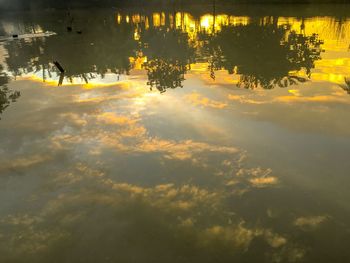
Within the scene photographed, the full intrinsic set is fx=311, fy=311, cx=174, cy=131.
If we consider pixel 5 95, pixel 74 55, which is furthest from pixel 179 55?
pixel 5 95

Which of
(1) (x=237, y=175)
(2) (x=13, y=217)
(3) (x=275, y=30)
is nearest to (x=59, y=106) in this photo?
(2) (x=13, y=217)

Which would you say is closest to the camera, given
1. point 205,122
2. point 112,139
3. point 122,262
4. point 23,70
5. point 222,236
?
point 122,262

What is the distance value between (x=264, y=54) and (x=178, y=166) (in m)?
19.6

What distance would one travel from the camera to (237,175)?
923 cm

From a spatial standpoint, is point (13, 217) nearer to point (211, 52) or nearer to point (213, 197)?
point (213, 197)

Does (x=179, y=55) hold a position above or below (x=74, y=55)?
below

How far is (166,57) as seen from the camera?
29.0 metres

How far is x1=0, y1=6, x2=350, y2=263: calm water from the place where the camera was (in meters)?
6.84

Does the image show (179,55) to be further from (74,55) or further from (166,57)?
(74,55)

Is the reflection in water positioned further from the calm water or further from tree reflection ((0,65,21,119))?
tree reflection ((0,65,21,119))

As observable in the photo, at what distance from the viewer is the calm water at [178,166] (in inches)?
269

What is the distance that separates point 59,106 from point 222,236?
11.9m

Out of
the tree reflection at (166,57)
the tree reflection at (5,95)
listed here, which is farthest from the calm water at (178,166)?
the tree reflection at (166,57)

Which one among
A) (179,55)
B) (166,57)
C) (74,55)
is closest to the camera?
(179,55)
